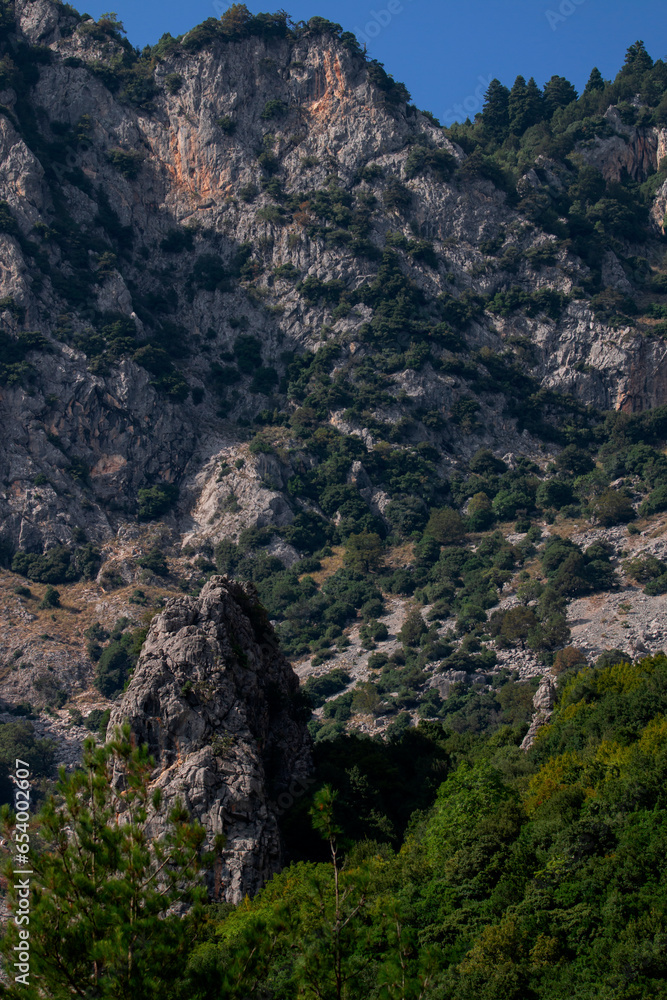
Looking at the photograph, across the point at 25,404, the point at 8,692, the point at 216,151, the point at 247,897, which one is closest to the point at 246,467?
the point at 25,404

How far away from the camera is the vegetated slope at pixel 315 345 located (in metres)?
78.3

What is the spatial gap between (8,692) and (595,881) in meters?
50.2

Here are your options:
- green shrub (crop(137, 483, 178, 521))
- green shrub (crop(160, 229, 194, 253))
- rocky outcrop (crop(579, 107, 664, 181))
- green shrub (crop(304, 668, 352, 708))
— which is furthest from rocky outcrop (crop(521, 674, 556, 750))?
rocky outcrop (crop(579, 107, 664, 181))

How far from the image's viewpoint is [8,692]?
66.6 metres

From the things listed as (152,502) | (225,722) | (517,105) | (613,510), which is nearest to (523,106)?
(517,105)

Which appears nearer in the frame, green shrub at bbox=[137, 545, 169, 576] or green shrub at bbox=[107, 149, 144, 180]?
green shrub at bbox=[137, 545, 169, 576]

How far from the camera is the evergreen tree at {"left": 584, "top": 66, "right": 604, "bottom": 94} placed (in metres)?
134

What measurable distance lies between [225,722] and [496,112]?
11633cm

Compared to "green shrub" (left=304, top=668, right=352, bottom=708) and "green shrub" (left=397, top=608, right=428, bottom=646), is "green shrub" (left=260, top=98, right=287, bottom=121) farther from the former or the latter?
"green shrub" (left=304, top=668, right=352, bottom=708)

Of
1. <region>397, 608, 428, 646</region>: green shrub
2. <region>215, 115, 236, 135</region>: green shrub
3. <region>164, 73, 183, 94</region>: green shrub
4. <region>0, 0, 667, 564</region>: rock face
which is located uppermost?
<region>164, 73, 183, 94</region>: green shrub

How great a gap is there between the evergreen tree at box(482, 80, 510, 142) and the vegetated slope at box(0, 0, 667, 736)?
477mm

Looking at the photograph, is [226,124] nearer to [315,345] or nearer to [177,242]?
[177,242]

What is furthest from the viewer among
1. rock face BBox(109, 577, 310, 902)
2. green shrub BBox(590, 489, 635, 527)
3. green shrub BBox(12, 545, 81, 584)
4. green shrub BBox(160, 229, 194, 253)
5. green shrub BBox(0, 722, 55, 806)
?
green shrub BBox(160, 229, 194, 253)

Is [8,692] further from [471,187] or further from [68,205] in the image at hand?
[471,187]
